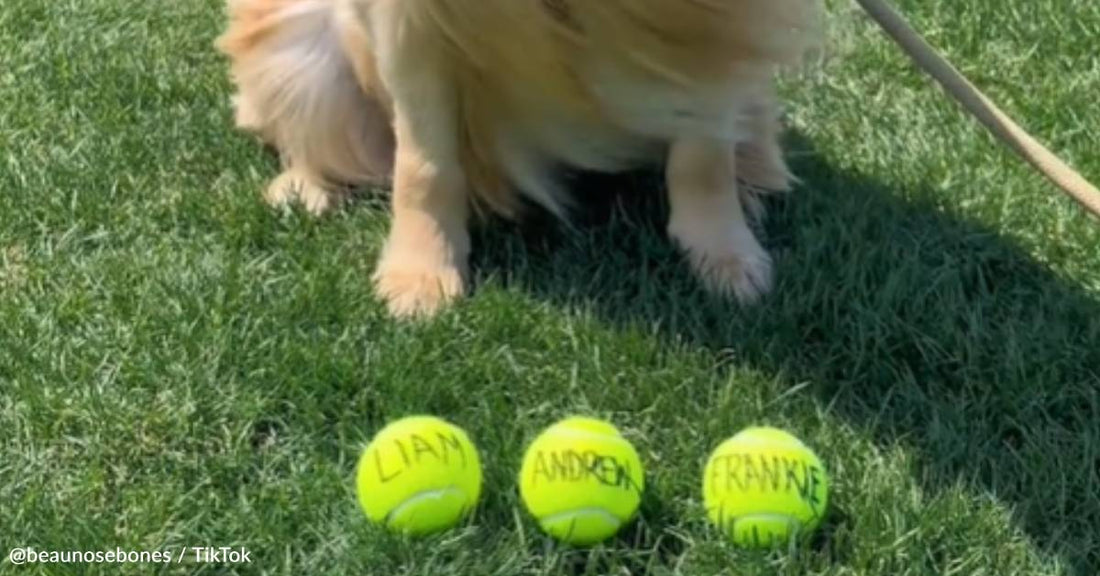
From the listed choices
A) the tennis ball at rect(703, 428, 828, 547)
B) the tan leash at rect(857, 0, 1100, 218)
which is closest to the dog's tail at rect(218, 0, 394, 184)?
the tan leash at rect(857, 0, 1100, 218)

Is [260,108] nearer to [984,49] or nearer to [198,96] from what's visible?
[198,96]

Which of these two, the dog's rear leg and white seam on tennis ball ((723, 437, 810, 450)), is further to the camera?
the dog's rear leg

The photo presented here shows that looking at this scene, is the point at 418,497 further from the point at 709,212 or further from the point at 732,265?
the point at 709,212

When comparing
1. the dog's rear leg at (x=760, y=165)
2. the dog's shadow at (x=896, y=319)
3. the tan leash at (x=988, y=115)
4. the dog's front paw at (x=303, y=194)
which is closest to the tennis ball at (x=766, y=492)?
the dog's shadow at (x=896, y=319)

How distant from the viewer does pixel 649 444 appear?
270 cm

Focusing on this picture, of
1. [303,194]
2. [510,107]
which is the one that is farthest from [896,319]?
[303,194]

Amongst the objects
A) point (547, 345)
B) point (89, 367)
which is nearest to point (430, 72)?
point (547, 345)

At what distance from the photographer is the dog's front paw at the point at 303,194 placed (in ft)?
11.5

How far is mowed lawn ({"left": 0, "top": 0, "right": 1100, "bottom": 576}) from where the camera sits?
2475 mm

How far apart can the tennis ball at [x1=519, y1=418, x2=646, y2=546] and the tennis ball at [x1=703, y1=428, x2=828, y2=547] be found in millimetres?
134

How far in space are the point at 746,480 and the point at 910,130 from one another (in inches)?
61.3

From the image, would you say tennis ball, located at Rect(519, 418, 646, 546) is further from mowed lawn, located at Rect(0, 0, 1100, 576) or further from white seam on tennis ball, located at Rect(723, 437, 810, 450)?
white seam on tennis ball, located at Rect(723, 437, 810, 450)

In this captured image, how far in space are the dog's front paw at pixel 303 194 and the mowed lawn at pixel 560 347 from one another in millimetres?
51

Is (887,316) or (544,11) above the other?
(544,11)
